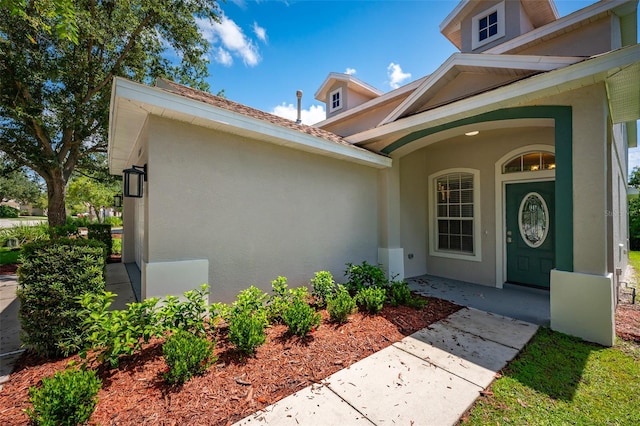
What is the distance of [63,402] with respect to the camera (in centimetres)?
205

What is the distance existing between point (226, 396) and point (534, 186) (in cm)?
733

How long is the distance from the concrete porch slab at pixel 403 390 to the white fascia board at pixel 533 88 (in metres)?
4.34

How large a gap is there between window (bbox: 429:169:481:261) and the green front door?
29.1 inches

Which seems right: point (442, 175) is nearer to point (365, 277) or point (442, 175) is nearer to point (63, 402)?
point (365, 277)

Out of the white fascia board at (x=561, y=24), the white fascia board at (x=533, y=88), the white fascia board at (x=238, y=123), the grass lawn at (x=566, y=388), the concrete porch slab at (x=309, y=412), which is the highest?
the white fascia board at (x=561, y=24)

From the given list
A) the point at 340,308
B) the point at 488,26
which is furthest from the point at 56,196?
the point at 488,26

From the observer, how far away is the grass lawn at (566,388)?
97.7 inches

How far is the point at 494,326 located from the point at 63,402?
5.40 meters

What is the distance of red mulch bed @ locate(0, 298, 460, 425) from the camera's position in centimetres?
234

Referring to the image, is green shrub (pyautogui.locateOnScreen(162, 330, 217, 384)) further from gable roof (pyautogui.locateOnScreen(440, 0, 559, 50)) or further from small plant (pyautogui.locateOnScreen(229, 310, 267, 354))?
gable roof (pyautogui.locateOnScreen(440, 0, 559, 50))

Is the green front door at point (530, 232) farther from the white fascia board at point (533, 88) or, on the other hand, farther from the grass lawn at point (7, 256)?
the grass lawn at point (7, 256)

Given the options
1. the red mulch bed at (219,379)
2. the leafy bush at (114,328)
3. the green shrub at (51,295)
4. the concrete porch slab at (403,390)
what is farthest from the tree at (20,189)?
the concrete porch slab at (403,390)

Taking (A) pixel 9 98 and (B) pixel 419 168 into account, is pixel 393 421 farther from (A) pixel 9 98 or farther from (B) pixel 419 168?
(A) pixel 9 98

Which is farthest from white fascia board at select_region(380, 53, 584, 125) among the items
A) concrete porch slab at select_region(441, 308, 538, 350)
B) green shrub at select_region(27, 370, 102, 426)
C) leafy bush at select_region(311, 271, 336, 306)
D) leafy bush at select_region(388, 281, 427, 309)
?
green shrub at select_region(27, 370, 102, 426)
